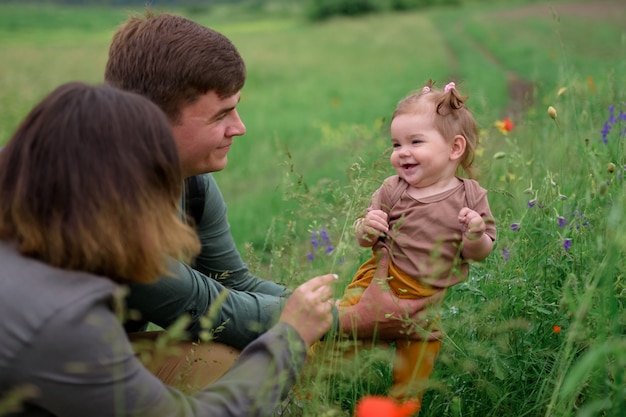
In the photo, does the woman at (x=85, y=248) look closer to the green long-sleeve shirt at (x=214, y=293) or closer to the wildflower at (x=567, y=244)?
the green long-sleeve shirt at (x=214, y=293)

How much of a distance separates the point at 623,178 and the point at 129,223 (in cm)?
169

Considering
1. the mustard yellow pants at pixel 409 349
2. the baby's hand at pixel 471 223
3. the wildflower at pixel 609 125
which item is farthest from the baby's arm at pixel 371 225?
the wildflower at pixel 609 125

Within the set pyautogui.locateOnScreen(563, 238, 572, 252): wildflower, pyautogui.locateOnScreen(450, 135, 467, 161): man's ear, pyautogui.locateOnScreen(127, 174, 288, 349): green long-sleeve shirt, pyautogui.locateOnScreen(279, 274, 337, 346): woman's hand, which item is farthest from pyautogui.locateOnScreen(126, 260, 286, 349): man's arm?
pyautogui.locateOnScreen(563, 238, 572, 252): wildflower

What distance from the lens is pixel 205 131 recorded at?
243 centimetres

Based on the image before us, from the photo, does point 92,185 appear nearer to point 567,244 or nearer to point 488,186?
point 567,244

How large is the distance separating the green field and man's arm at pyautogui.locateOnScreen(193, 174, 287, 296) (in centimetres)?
7

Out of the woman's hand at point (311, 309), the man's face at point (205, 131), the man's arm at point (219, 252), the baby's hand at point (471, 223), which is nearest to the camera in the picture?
the woman's hand at point (311, 309)

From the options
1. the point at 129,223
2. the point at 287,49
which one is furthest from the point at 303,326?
the point at 287,49

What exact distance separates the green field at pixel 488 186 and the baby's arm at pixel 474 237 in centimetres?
15

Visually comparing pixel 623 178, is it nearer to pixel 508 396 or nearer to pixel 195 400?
pixel 508 396

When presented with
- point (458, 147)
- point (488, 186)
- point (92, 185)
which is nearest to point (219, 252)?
point (458, 147)

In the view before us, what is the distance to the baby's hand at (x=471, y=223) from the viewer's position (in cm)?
210

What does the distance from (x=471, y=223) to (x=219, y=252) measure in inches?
41.1

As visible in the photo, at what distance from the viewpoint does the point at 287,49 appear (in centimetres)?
2341
